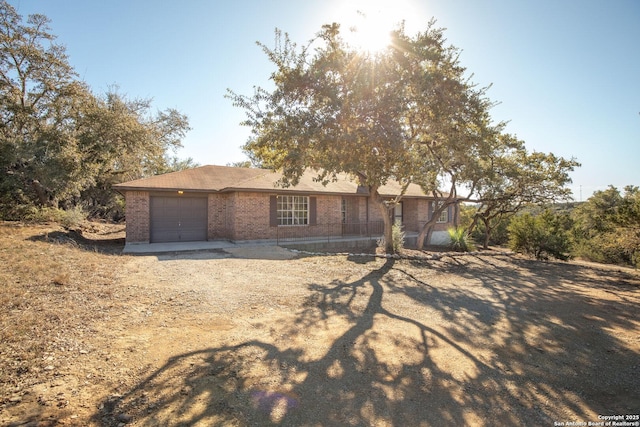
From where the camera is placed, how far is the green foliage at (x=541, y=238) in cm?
1401

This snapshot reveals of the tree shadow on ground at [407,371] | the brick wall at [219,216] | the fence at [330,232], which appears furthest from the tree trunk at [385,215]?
the brick wall at [219,216]

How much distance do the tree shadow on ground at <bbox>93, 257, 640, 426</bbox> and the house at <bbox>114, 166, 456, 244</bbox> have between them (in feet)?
30.9

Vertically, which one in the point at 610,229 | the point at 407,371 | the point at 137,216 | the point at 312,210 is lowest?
the point at 407,371

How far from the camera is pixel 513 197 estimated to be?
15898 mm

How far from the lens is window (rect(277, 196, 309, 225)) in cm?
1625

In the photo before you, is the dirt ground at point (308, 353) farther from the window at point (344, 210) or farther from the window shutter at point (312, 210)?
the window at point (344, 210)

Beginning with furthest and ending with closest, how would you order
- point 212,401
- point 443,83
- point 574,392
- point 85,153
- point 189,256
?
point 85,153, point 189,256, point 443,83, point 574,392, point 212,401

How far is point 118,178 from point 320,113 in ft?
65.8

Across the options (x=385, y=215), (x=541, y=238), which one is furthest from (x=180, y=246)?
(x=541, y=238)

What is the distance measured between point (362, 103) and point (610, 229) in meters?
9.22

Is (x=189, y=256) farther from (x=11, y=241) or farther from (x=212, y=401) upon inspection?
(x=212, y=401)

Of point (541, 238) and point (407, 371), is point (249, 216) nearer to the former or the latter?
point (407, 371)

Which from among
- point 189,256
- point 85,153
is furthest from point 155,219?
point 85,153

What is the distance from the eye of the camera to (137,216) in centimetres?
Answer: 1409
